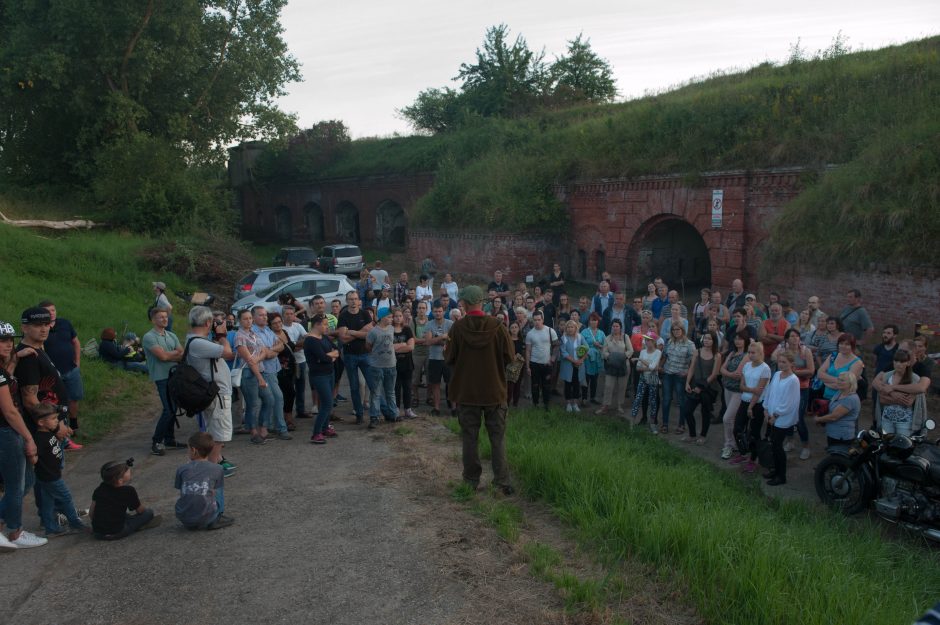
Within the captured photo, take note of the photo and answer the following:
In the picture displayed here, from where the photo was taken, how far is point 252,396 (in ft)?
27.7

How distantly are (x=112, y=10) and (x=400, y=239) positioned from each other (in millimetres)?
17034

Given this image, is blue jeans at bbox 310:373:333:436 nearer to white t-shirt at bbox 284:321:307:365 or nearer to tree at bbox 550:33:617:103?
white t-shirt at bbox 284:321:307:365

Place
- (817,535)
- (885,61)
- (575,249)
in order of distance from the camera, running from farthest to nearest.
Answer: (575,249) → (885,61) → (817,535)

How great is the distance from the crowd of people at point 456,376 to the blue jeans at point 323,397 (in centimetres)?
2

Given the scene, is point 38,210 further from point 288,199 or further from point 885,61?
point 885,61

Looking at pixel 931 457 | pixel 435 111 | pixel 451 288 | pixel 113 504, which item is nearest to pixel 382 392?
pixel 113 504

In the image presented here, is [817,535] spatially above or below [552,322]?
below

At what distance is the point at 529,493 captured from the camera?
256 inches

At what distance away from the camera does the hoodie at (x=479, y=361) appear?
6379 millimetres

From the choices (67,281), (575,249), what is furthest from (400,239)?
(67,281)

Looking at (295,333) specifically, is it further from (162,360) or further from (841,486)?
(841,486)

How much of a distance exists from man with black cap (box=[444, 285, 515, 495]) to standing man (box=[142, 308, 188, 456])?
12.2 ft

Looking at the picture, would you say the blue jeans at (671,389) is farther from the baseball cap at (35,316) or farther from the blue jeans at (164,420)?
the baseball cap at (35,316)

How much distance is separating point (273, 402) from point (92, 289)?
41.8 feet
